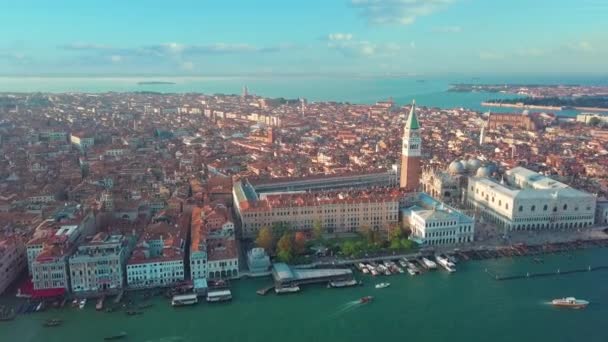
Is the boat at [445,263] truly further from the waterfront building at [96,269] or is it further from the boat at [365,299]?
the waterfront building at [96,269]

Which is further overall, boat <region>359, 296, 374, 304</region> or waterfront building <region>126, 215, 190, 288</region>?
waterfront building <region>126, 215, 190, 288</region>

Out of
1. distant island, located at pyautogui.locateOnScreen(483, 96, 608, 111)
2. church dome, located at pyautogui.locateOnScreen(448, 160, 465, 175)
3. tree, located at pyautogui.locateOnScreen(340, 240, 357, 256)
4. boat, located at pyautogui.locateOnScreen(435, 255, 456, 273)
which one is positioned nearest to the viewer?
boat, located at pyautogui.locateOnScreen(435, 255, 456, 273)

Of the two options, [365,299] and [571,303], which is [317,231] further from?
[571,303]

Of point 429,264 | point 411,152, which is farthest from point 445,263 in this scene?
point 411,152

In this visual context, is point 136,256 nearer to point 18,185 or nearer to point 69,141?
point 18,185

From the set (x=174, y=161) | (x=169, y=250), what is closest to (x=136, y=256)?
(x=169, y=250)

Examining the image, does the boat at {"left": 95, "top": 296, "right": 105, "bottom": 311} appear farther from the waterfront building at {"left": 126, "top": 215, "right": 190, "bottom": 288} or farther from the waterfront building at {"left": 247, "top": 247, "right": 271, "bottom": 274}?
the waterfront building at {"left": 247, "top": 247, "right": 271, "bottom": 274}

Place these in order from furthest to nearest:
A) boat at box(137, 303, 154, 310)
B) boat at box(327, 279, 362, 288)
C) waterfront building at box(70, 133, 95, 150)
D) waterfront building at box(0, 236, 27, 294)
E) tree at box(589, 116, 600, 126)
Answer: tree at box(589, 116, 600, 126) < waterfront building at box(70, 133, 95, 150) < boat at box(327, 279, 362, 288) < waterfront building at box(0, 236, 27, 294) < boat at box(137, 303, 154, 310)

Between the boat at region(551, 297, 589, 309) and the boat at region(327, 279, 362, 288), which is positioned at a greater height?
the boat at region(327, 279, 362, 288)

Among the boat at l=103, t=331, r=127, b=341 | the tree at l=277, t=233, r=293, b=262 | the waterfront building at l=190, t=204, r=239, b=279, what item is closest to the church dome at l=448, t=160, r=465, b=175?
the tree at l=277, t=233, r=293, b=262
